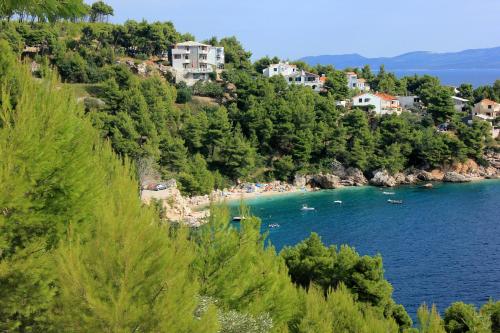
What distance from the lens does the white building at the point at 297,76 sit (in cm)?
4992

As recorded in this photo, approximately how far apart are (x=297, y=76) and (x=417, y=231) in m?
27.1

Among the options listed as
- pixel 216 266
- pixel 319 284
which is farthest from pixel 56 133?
pixel 319 284

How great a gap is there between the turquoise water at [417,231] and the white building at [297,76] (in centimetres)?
1569

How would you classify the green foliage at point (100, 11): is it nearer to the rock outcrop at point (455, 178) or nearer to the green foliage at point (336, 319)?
the rock outcrop at point (455, 178)

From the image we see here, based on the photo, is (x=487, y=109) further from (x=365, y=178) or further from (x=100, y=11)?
(x=100, y=11)

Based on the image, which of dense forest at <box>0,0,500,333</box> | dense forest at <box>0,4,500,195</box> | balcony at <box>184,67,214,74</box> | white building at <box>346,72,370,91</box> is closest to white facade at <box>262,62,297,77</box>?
dense forest at <box>0,4,500,195</box>

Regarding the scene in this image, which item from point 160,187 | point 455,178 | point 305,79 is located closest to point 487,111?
point 455,178

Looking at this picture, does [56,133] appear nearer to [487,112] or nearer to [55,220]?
[55,220]

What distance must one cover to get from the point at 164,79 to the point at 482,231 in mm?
31798

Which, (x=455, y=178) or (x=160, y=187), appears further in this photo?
(x=455, y=178)

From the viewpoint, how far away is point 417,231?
91.6 ft

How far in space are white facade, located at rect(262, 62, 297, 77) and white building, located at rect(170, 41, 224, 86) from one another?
19.7 ft

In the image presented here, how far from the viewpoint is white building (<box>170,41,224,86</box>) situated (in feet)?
158

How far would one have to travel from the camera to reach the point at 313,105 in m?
41.4
